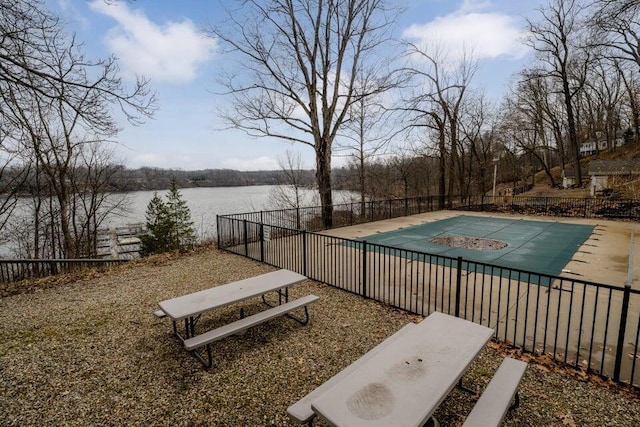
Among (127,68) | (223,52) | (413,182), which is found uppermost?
(223,52)

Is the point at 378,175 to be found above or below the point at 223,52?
below

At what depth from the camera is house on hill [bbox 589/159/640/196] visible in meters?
18.4

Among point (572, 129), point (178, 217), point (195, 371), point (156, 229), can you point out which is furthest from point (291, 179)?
point (572, 129)

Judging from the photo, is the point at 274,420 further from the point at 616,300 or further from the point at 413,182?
the point at 413,182

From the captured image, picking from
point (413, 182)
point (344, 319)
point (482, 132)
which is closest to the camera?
point (344, 319)

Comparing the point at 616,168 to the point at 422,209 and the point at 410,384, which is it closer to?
the point at 422,209

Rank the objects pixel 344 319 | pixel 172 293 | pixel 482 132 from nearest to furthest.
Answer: pixel 344 319, pixel 172 293, pixel 482 132

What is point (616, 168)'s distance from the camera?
62.4 ft

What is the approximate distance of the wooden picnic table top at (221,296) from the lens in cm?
352

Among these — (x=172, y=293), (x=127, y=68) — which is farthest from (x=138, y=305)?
(x=127, y=68)

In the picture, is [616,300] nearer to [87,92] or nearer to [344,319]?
[344,319]

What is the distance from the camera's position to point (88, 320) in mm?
4625

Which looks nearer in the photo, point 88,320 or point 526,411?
point 526,411

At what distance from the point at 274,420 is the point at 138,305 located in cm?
369
